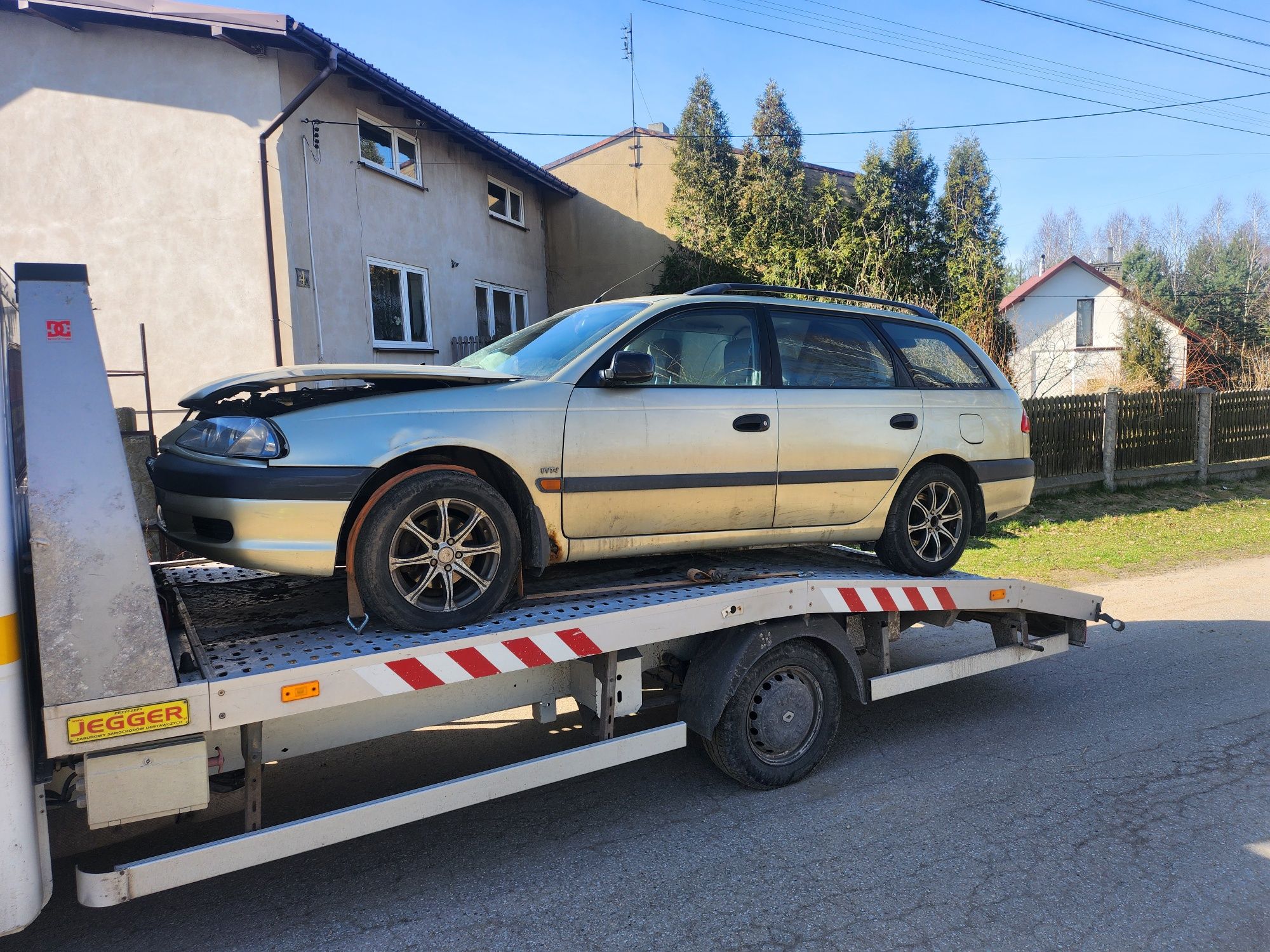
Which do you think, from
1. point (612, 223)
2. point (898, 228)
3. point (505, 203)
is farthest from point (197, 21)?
point (898, 228)

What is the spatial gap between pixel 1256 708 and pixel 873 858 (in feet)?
10.4

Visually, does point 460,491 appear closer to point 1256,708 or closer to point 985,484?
→ point 985,484

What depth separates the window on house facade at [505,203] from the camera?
16.6m

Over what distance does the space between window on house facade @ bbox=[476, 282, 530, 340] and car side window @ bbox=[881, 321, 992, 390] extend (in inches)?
434

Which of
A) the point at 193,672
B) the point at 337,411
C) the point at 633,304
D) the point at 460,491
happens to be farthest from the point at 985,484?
the point at 193,672

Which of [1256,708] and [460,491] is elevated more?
[460,491]

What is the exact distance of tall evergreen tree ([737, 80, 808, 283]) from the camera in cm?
1717

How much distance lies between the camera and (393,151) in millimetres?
13258

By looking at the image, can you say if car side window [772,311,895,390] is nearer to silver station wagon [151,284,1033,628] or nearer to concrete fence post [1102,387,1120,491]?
silver station wagon [151,284,1033,628]

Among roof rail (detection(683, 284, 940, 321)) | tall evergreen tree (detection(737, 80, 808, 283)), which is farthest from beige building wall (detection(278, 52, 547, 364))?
roof rail (detection(683, 284, 940, 321))

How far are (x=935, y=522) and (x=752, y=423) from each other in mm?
1502

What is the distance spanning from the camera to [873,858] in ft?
11.4

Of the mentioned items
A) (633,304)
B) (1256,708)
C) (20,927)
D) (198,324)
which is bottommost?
(1256,708)

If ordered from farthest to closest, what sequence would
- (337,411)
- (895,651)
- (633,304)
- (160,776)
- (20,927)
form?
(895,651)
(633,304)
(337,411)
(160,776)
(20,927)
